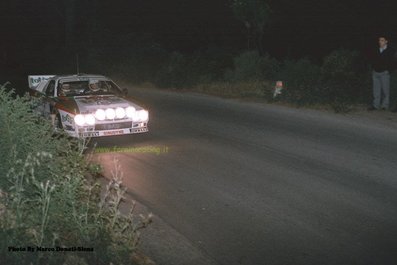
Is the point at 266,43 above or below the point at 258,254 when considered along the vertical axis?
above

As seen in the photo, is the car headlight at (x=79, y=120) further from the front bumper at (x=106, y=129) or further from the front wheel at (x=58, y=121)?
the front wheel at (x=58, y=121)

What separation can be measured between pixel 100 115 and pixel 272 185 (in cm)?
368

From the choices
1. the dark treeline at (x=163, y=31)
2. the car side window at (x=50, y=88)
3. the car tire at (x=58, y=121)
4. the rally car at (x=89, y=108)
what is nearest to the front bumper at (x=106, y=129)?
the rally car at (x=89, y=108)

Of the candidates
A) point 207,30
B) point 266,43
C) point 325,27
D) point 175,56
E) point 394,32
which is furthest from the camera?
point 207,30

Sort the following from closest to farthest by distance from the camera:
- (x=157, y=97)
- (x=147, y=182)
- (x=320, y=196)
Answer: (x=320, y=196) < (x=147, y=182) < (x=157, y=97)

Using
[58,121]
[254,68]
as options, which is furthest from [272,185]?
[254,68]

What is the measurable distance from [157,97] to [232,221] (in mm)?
12722

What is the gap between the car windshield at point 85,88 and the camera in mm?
10375

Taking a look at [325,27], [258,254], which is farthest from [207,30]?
[258,254]

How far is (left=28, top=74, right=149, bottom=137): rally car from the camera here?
9.20m

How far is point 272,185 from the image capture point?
7.05 m

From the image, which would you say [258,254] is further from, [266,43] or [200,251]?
[266,43]

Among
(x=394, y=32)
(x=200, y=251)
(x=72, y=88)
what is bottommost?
(x=200, y=251)

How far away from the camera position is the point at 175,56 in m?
24.2
